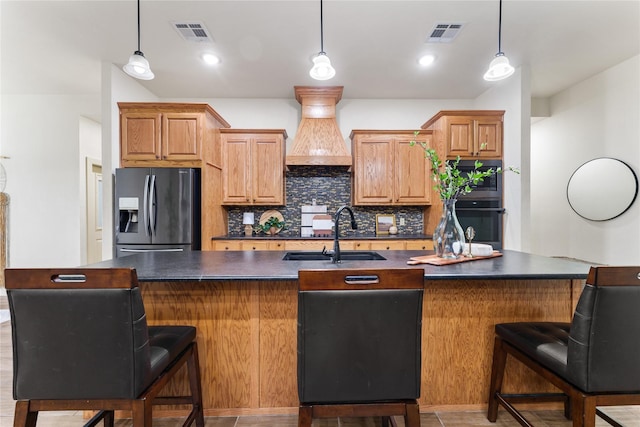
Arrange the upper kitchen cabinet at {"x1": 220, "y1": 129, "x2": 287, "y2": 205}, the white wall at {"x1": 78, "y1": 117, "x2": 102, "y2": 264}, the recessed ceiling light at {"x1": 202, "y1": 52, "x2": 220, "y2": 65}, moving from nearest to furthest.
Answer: the recessed ceiling light at {"x1": 202, "y1": 52, "x2": 220, "y2": 65}, the upper kitchen cabinet at {"x1": 220, "y1": 129, "x2": 287, "y2": 205}, the white wall at {"x1": 78, "y1": 117, "x2": 102, "y2": 264}

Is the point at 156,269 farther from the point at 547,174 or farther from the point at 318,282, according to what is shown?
the point at 547,174

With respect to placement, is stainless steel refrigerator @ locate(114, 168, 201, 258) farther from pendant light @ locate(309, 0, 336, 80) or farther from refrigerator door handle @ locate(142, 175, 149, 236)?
pendant light @ locate(309, 0, 336, 80)

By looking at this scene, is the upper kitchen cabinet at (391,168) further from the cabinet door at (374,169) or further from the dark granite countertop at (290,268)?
the dark granite countertop at (290,268)

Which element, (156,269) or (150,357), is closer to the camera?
(150,357)

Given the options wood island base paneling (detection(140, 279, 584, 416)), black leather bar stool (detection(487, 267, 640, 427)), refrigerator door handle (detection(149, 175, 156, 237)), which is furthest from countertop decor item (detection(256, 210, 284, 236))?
black leather bar stool (detection(487, 267, 640, 427))

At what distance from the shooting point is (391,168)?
12.9ft

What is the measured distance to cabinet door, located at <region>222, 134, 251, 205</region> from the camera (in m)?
3.92

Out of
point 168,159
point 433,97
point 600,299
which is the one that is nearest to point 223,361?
point 600,299

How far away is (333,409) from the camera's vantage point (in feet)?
3.55

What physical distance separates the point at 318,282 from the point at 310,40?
261 cm

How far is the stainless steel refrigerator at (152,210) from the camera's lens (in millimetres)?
3215

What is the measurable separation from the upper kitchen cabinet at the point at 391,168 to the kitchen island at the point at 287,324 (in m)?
2.24

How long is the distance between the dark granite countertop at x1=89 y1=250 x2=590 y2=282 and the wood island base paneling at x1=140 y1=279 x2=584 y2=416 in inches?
4.4

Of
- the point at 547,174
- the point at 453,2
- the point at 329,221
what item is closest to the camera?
the point at 453,2
